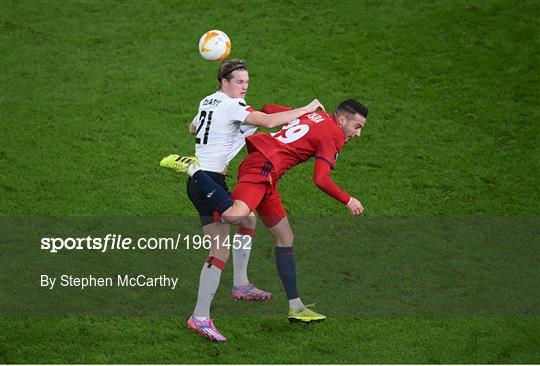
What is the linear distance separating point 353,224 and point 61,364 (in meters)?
4.19

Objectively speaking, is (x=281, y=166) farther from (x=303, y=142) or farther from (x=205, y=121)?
(x=205, y=121)

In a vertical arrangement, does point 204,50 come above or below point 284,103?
above

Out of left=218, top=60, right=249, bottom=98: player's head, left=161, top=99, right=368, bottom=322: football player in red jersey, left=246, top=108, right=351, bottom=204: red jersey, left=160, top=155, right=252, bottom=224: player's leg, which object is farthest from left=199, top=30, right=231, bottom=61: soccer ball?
left=160, top=155, right=252, bottom=224: player's leg

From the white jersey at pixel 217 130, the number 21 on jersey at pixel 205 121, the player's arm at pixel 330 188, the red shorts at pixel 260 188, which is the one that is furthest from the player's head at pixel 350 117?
the number 21 on jersey at pixel 205 121

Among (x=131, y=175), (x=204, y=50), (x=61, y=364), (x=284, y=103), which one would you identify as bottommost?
(x=61, y=364)

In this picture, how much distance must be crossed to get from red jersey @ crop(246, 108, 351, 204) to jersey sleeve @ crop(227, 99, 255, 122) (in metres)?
0.39

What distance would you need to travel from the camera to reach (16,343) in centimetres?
764

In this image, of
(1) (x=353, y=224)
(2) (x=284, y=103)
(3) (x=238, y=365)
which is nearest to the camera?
(3) (x=238, y=365)

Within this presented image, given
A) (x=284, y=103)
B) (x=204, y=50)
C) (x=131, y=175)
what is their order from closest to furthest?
(x=204, y=50)
(x=131, y=175)
(x=284, y=103)

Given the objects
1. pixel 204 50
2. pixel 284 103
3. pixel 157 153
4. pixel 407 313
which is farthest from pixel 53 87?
pixel 407 313

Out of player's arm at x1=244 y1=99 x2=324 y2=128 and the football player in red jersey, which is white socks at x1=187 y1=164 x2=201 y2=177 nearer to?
the football player in red jersey

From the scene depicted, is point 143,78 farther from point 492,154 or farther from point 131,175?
point 492,154

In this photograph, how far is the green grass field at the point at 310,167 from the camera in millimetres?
7926

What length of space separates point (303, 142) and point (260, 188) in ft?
1.86
